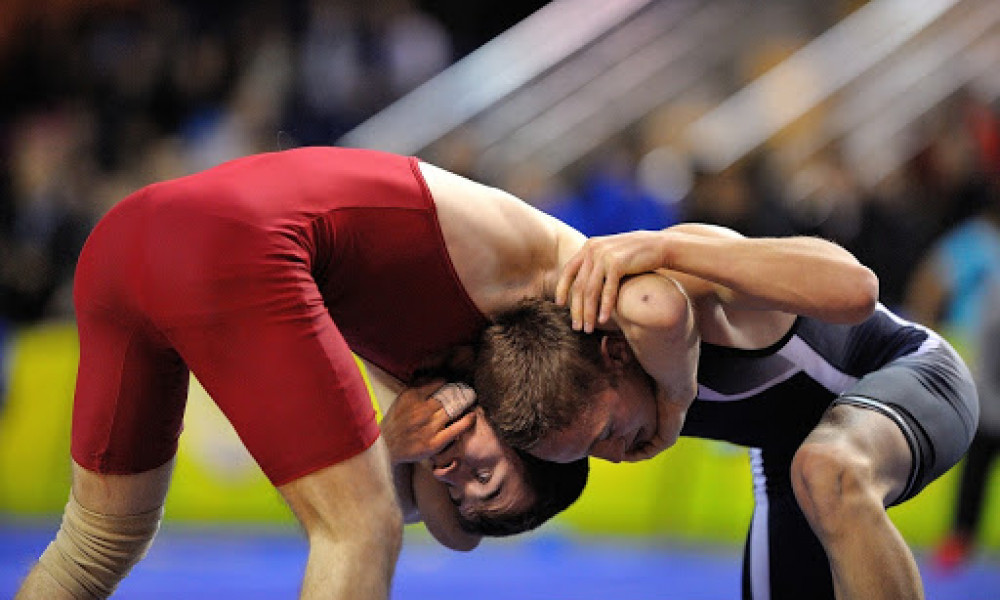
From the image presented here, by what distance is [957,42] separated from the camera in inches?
310

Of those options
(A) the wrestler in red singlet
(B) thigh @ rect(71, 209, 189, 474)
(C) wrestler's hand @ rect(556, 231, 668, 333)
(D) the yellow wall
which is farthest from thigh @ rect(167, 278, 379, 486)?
(D) the yellow wall

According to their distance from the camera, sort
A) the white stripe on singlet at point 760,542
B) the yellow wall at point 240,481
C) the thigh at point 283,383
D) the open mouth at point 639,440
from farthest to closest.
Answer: the yellow wall at point 240,481 → the white stripe on singlet at point 760,542 → the open mouth at point 639,440 → the thigh at point 283,383

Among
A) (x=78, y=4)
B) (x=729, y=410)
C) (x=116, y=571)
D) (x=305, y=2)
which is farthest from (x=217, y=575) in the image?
(x=78, y=4)

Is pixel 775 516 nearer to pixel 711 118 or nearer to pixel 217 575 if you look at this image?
pixel 217 575

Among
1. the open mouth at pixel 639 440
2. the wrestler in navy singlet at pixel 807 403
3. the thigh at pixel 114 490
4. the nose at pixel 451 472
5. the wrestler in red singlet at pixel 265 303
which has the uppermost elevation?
the wrestler in red singlet at pixel 265 303

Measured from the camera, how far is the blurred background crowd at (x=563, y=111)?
6.89 m

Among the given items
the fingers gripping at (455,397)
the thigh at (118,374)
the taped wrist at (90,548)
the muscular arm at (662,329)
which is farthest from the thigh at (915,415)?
the taped wrist at (90,548)

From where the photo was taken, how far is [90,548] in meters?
2.69

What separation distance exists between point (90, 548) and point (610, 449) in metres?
1.10

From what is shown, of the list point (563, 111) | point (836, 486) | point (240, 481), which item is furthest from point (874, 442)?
point (563, 111)

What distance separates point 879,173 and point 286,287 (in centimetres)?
601

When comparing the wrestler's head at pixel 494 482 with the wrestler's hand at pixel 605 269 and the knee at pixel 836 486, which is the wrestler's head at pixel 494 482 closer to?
the wrestler's hand at pixel 605 269

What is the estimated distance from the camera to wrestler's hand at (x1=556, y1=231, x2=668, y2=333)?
2.53m

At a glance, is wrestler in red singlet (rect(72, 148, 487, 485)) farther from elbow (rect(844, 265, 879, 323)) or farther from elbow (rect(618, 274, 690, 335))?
elbow (rect(844, 265, 879, 323))
